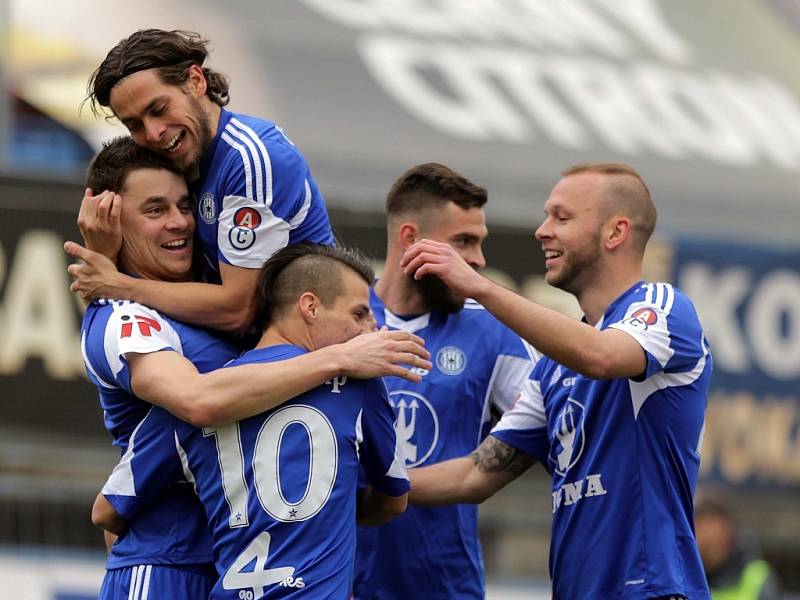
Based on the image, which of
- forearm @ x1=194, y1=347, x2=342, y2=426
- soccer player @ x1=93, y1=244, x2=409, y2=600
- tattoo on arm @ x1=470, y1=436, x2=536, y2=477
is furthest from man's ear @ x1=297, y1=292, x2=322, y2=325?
tattoo on arm @ x1=470, y1=436, x2=536, y2=477

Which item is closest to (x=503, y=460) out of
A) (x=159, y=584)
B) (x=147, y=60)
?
(x=159, y=584)

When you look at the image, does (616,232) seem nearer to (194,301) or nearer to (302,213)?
(302,213)

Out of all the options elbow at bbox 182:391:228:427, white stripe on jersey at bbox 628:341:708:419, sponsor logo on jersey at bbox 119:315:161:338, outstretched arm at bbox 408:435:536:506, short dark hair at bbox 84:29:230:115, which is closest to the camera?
elbow at bbox 182:391:228:427

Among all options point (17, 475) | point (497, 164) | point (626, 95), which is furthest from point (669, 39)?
point (17, 475)

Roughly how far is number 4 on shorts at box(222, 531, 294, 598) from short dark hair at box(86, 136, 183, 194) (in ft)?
4.12

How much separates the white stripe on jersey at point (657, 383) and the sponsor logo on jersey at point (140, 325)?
1578 millimetres

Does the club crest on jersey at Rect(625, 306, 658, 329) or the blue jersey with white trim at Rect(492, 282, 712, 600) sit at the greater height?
the club crest on jersey at Rect(625, 306, 658, 329)

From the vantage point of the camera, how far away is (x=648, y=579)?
4.98 metres

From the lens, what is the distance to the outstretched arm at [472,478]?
5648mm

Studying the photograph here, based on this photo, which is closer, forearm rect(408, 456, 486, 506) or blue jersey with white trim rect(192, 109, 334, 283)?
blue jersey with white trim rect(192, 109, 334, 283)

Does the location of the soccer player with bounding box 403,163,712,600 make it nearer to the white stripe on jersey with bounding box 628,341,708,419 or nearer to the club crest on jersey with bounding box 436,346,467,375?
the white stripe on jersey with bounding box 628,341,708,419

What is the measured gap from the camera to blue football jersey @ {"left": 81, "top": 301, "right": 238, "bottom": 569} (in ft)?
15.8

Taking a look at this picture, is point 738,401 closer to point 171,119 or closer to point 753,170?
point 753,170

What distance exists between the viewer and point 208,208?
16.7 ft
